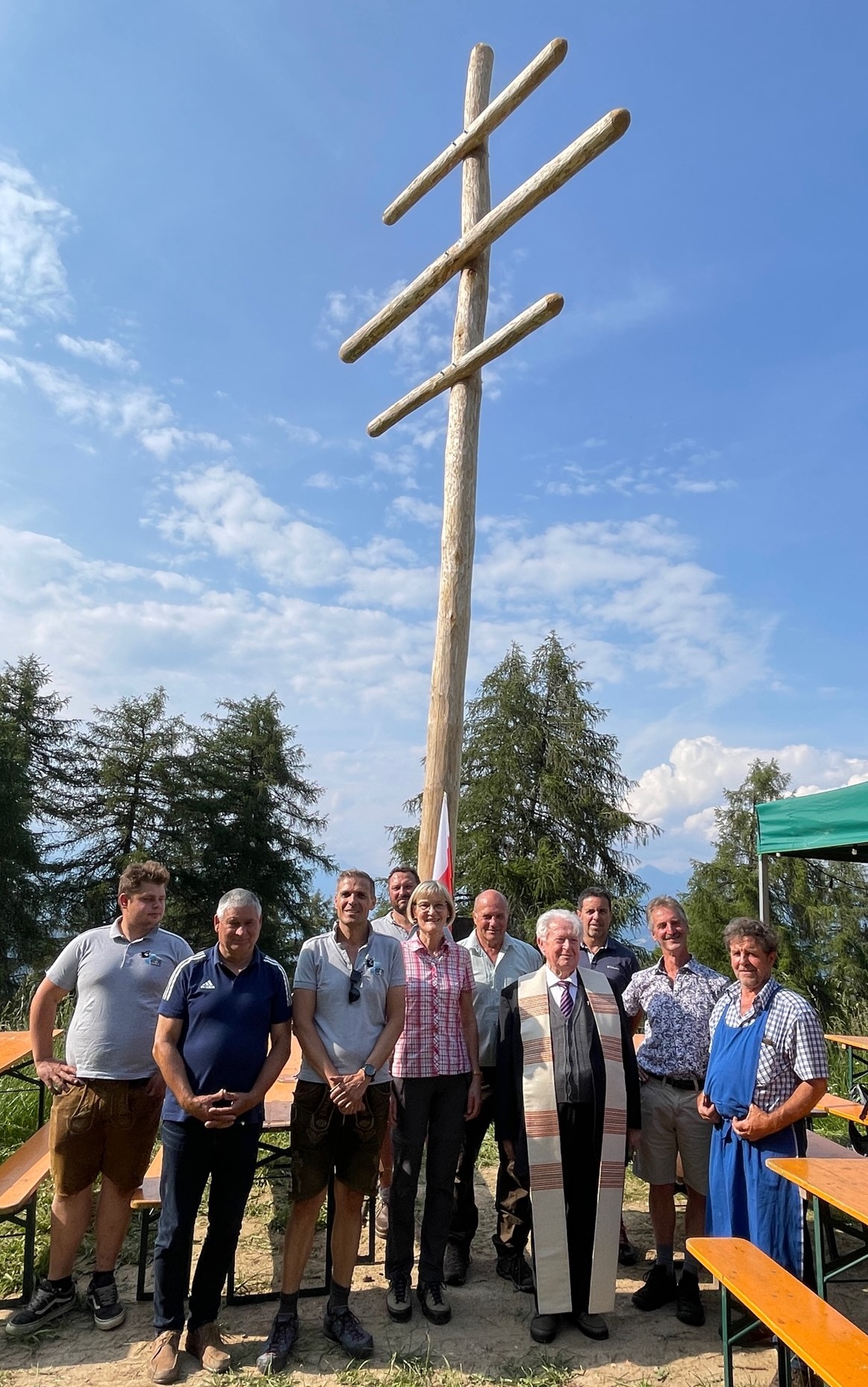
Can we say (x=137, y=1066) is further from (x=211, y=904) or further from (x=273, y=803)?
(x=273, y=803)

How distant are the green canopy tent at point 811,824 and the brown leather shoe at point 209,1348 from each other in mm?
4328

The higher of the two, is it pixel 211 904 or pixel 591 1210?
pixel 211 904

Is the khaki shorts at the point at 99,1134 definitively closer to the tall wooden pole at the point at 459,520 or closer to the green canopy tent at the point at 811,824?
the tall wooden pole at the point at 459,520

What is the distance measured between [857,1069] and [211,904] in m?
14.3

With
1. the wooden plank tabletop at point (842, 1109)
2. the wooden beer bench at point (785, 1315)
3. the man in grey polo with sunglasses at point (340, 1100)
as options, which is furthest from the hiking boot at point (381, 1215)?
the wooden plank tabletop at point (842, 1109)

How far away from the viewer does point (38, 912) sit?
18047 mm

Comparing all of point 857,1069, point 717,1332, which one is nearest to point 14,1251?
point 717,1332

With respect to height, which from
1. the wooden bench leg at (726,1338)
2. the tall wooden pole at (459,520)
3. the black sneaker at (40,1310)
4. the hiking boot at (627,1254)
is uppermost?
→ the tall wooden pole at (459,520)

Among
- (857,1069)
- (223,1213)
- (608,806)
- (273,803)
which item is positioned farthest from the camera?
(273,803)

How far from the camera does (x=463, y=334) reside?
5859mm

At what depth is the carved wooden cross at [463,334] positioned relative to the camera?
17.1 ft

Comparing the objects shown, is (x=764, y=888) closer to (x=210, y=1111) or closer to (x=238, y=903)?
(x=238, y=903)

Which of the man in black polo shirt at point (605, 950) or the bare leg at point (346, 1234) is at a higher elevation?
the man in black polo shirt at point (605, 950)

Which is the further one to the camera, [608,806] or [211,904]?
[211,904]
